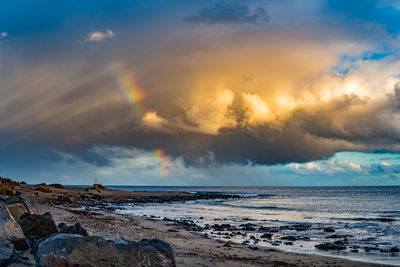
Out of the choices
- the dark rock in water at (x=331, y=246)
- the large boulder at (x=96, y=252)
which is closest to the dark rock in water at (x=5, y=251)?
the large boulder at (x=96, y=252)

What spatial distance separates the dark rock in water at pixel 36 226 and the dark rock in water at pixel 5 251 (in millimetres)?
3087

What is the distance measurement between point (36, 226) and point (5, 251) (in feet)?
13.7

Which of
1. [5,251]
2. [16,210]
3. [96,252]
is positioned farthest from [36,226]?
[96,252]

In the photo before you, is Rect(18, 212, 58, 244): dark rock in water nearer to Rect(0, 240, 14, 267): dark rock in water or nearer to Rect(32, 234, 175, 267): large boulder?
Rect(0, 240, 14, 267): dark rock in water

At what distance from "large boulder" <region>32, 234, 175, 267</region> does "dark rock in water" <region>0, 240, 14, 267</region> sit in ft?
3.07

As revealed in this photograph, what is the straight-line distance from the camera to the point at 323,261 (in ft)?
55.0

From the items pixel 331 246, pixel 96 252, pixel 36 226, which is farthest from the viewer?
pixel 331 246

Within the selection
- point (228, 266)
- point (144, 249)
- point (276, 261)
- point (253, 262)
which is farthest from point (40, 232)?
point (276, 261)

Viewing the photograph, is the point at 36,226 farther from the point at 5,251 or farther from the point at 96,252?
the point at 96,252

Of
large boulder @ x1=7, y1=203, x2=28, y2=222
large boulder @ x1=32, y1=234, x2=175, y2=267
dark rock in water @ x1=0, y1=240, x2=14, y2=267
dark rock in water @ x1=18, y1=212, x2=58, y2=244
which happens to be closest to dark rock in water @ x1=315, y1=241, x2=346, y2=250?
large boulder @ x1=32, y1=234, x2=175, y2=267

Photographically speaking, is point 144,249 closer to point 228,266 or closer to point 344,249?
point 228,266

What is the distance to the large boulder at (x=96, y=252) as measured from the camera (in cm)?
880

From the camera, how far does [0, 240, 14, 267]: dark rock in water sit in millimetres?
9203

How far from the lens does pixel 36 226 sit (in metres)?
13.5
